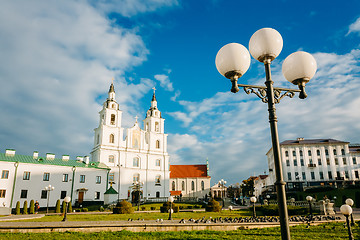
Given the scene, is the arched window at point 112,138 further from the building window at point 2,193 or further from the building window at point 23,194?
the building window at point 2,193

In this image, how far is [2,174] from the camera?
34.0 metres

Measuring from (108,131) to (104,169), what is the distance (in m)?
9.24

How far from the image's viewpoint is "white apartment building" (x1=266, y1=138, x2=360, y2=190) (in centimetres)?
5388

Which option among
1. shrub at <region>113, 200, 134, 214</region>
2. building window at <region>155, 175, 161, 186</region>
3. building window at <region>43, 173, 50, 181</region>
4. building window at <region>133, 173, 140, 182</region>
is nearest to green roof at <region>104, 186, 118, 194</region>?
building window at <region>133, 173, 140, 182</region>

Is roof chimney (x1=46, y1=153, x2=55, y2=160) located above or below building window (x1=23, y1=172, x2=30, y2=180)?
above

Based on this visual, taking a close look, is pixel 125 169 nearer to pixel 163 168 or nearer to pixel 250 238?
pixel 163 168

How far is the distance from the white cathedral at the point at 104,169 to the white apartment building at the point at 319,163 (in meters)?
28.0

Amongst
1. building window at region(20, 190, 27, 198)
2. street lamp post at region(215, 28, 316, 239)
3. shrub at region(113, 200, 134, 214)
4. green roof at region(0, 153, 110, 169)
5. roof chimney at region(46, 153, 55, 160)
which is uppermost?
roof chimney at region(46, 153, 55, 160)

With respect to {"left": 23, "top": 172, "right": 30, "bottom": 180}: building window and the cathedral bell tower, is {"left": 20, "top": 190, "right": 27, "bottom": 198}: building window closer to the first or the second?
{"left": 23, "top": 172, "right": 30, "bottom": 180}: building window

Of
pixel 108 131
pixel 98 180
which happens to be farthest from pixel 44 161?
pixel 108 131

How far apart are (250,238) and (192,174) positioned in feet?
203

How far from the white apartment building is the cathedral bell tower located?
120ft

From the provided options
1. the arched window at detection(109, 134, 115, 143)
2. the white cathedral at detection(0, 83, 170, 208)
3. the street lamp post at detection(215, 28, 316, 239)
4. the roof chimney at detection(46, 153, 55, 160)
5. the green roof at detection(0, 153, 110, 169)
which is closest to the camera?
the street lamp post at detection(215, 28, 316, 239)

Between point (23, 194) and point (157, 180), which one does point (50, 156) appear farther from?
point (157, 180)
